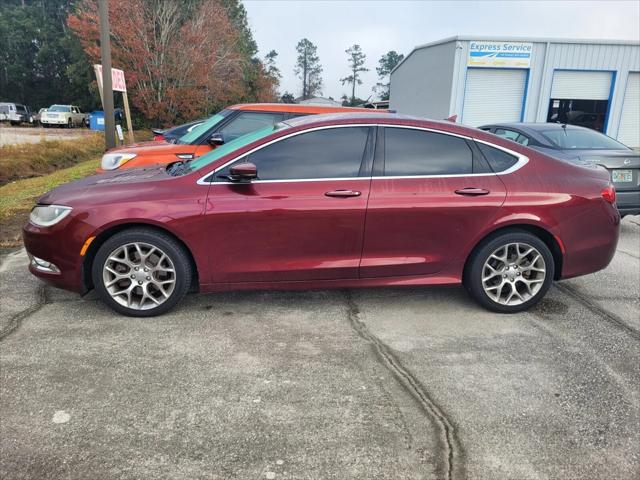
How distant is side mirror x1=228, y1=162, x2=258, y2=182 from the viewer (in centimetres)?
A: 381

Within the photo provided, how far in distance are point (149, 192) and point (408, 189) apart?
2.05 meters

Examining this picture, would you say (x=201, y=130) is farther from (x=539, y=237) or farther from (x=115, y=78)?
(x=115, y=78)

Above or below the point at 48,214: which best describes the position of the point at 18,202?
below

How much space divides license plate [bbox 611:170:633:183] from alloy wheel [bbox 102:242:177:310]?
6.01 m

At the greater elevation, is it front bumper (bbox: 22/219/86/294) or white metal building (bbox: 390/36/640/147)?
white metal building (bbox: 390/36/640/147)

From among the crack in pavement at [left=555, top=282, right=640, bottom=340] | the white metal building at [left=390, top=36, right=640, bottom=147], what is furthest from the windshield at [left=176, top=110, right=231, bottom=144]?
the white metal building at [left=390, top=36, right=640, bottom=147]

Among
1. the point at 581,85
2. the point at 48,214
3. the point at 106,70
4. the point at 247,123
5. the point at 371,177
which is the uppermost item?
the point at 581,85

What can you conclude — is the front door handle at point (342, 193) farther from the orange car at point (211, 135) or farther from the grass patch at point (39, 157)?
the grass patch at point (39, 157)

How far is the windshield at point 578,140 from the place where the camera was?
7.25 meters

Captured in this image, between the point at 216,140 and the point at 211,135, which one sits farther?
the point at 211,135

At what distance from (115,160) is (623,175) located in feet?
23.0

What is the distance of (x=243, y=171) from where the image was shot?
12.5 ft

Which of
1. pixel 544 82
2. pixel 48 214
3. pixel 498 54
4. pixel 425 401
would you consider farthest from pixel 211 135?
pixel 544 82

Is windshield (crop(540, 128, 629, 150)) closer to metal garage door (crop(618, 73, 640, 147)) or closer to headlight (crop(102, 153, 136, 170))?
headlight (crop(102, 153, 136, 170))
